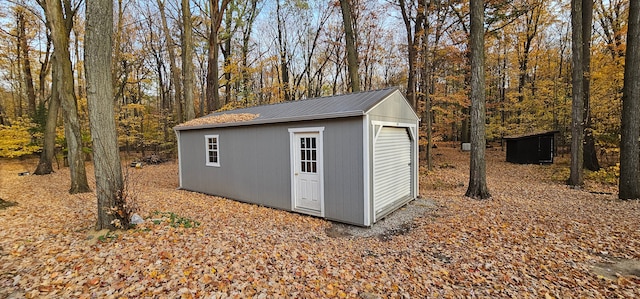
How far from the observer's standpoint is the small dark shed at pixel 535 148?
1262cm

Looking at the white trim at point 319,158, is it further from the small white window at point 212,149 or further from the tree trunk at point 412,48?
the tree trunk at point 412,48

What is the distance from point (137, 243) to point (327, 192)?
345cm

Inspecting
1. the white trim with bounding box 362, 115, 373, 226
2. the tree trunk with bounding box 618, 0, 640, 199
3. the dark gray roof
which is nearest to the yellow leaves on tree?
the dark gray roof

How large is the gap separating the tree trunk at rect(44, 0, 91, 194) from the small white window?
315 centimetres

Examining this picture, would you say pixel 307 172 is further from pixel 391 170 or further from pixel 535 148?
pixel 535 148

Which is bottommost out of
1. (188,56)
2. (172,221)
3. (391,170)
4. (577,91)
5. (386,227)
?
(386,227)

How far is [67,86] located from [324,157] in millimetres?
6697

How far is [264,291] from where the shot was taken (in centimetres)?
289

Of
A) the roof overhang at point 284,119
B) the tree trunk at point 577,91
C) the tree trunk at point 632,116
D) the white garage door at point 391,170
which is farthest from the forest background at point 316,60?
the white garage door at point 391,170

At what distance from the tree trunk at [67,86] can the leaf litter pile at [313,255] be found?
1.56 meters

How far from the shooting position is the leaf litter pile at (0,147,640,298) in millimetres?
2902

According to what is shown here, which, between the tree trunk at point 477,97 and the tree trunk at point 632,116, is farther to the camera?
the tree trunk at point 477,97

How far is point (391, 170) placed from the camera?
6.51m

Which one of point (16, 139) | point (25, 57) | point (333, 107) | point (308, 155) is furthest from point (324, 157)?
point (25, 57)
